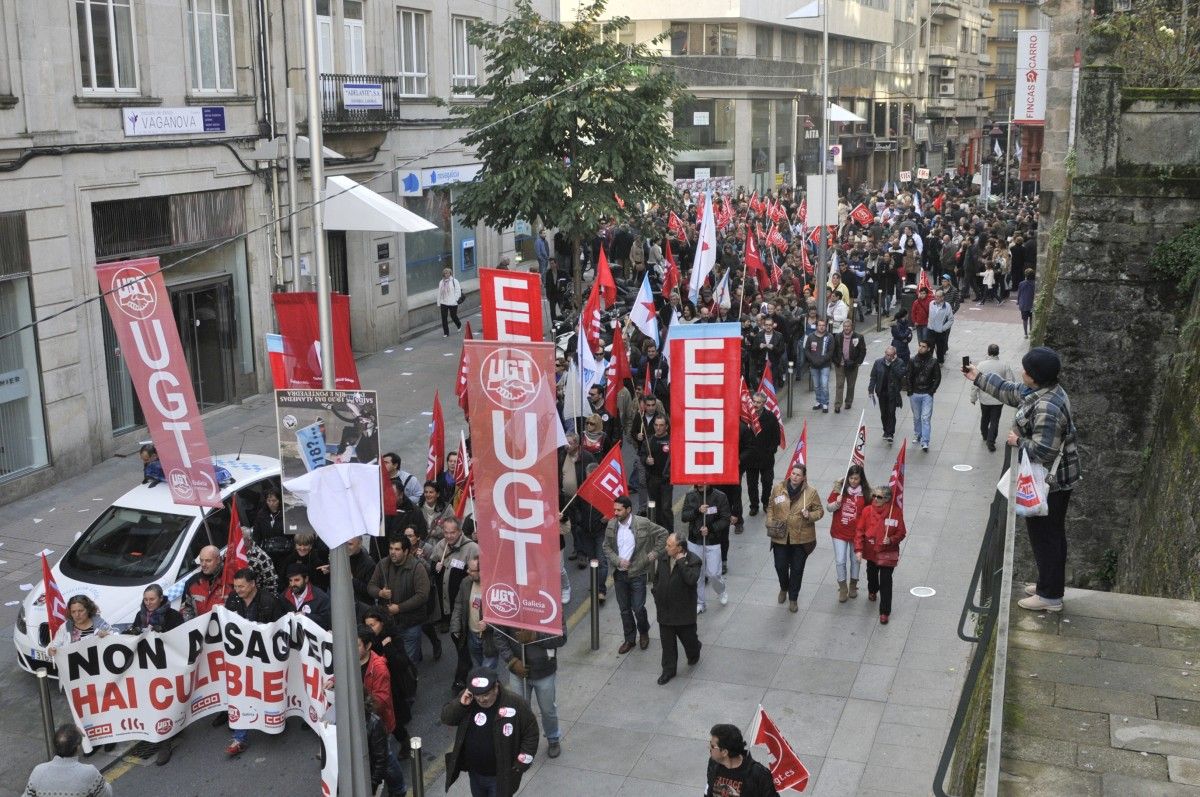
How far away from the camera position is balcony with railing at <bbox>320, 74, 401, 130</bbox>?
Result: 23047mm

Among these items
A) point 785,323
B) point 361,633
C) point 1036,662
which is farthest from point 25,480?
point 1036,662

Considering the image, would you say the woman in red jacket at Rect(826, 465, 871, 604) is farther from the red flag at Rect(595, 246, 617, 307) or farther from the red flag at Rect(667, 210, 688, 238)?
the red flag at Rect(667, 210, 688, 238)

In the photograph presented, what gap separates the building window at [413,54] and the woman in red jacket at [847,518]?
55.4ft

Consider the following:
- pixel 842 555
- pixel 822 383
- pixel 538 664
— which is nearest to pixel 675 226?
pixel 822 383

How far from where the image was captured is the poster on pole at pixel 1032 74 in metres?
22.2

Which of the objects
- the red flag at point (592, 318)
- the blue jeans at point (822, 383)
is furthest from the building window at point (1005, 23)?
the red flag at point (592, 318)

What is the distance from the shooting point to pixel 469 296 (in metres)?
30.4

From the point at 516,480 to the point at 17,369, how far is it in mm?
10430

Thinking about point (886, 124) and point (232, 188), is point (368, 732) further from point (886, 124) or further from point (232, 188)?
point (886, 124)

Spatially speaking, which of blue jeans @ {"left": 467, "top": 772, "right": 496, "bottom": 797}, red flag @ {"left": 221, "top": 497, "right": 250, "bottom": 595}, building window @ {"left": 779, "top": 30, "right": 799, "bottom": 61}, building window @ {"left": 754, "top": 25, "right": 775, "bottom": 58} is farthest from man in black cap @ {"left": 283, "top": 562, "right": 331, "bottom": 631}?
building window @ {"left": 779, "top": 30, "right": 799, "bottom": 61}

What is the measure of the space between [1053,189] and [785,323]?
540 centimetres

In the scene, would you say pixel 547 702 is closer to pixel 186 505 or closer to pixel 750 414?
pixel 186 505

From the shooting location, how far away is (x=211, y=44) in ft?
67.2

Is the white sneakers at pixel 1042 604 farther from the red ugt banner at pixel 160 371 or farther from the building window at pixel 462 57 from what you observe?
the building window at pixel 462 57
